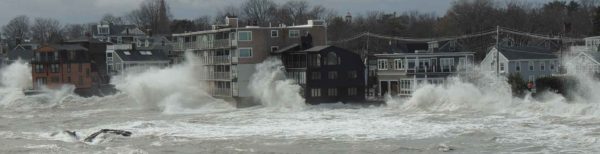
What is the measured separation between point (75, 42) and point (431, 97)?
2062 inches

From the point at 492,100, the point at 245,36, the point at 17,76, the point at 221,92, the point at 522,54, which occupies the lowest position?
the point at 492,100

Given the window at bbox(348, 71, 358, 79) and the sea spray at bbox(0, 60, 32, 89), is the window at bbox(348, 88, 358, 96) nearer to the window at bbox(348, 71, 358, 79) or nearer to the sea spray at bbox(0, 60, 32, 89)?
→ the window at bbox(348, 71, 358, 79)

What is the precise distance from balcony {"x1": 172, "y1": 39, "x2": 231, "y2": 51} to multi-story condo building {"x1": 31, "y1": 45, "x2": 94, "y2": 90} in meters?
14.0

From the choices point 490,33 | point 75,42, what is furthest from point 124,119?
point 490,33

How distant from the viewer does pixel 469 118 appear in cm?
4578

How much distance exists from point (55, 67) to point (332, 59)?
37050 mm

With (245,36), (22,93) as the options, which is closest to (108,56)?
(22,93)

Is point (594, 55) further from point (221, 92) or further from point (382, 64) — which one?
point (221, 92)

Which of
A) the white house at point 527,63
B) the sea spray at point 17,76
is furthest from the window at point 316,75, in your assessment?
the sea spray at point 17,76

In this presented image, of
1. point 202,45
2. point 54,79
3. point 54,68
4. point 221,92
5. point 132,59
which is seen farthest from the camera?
point 132,59

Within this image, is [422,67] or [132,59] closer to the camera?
[422,67]

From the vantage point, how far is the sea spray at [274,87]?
60.8m

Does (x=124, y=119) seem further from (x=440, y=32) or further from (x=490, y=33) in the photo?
(x=440, y=32)

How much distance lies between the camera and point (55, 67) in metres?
84.5
